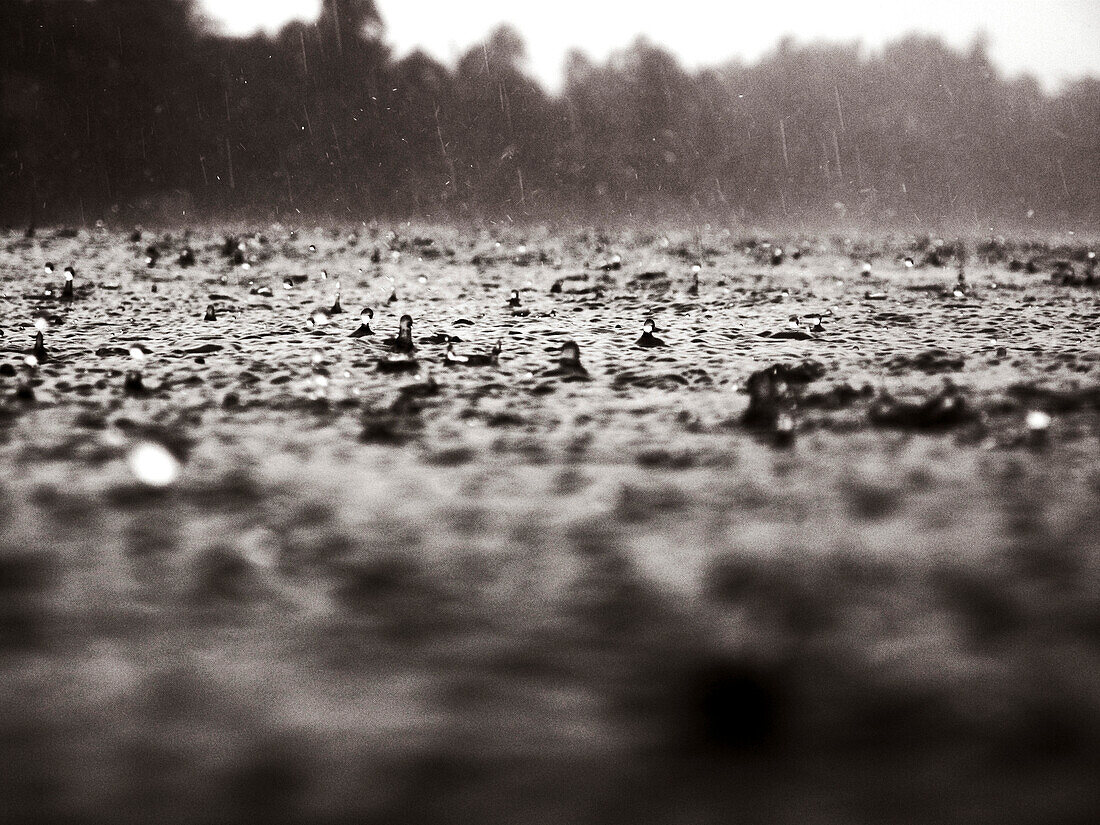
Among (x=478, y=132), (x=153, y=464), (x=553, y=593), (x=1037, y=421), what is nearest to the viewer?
(x=553, y=593)

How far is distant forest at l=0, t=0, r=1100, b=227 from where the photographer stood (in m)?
17.8

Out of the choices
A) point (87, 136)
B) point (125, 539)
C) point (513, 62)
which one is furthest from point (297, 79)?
point (125, 539)

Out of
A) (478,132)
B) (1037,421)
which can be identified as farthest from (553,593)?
(478,132)

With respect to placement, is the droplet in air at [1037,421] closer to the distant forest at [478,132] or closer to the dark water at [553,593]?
the dark water at [553,593]

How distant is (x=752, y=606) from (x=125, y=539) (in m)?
0.99

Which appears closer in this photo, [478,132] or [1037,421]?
[1037,421]

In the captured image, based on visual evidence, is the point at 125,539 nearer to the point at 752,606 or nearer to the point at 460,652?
the point at 460,652

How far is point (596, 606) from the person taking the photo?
3.75 feet

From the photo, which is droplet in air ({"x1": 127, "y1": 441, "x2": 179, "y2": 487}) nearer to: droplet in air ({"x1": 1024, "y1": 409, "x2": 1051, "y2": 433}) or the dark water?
the dark water

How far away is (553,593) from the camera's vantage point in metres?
1.18

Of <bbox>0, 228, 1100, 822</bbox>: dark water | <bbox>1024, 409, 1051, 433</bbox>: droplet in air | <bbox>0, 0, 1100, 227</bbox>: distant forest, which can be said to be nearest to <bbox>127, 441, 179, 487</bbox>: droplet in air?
<bbox>0, 228, 1100, 822</bbox>: dark water

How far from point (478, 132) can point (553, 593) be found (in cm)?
2351

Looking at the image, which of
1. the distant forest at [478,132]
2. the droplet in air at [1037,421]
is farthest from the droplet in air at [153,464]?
the distant forest at [478,132]

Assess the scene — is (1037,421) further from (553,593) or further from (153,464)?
(153,464)
